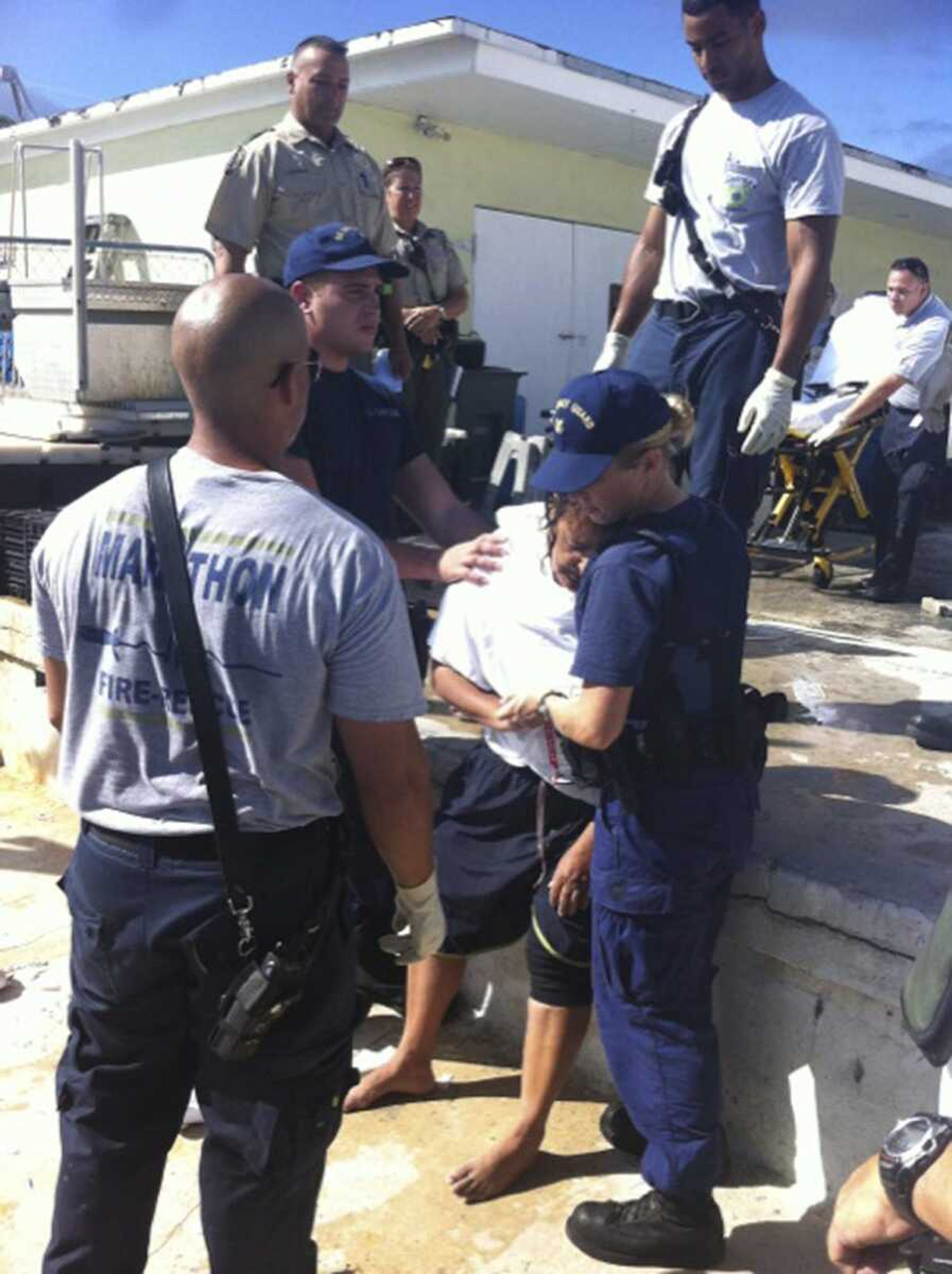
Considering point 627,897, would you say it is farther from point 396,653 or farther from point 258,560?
point 258,560

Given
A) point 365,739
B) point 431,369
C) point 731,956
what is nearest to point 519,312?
point 431,369

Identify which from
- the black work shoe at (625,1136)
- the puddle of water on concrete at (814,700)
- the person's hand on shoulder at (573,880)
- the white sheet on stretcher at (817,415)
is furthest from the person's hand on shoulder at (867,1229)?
the white sheet on stretcher at (817,415)

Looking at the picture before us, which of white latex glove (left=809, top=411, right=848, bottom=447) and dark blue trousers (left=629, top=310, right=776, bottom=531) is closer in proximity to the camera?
dark blue trousers (left=629, top=310, right=776, bottom=531)

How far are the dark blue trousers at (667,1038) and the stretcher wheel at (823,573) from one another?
4.74m

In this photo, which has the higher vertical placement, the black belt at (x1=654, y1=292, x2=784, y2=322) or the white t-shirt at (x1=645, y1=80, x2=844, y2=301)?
the white t-shirt at (x1=645, y1=80, x2=844, y2=301)

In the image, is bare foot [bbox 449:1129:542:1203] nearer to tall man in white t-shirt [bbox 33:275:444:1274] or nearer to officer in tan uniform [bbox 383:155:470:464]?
tall man in white t-shirt [bbox 33:275:444:1274]

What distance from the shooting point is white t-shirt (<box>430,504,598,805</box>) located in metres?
2.76

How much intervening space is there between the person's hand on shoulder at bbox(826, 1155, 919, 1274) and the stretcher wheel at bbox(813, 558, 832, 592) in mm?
5528

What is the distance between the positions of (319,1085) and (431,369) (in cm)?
490

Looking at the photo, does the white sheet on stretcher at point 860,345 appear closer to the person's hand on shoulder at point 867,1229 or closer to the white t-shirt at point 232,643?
the white t-shirt at point 232,643

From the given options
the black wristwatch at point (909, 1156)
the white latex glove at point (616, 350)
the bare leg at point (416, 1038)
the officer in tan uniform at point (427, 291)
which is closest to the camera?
the black wristwatch at point (909, 1156)

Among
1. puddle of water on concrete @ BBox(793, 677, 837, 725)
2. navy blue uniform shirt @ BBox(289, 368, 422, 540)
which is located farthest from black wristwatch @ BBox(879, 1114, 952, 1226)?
puddle of water on concrete @ BBox(793, 677, 837, 725)

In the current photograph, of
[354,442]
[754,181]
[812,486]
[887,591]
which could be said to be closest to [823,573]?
[887,591]

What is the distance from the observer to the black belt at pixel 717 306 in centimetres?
371
